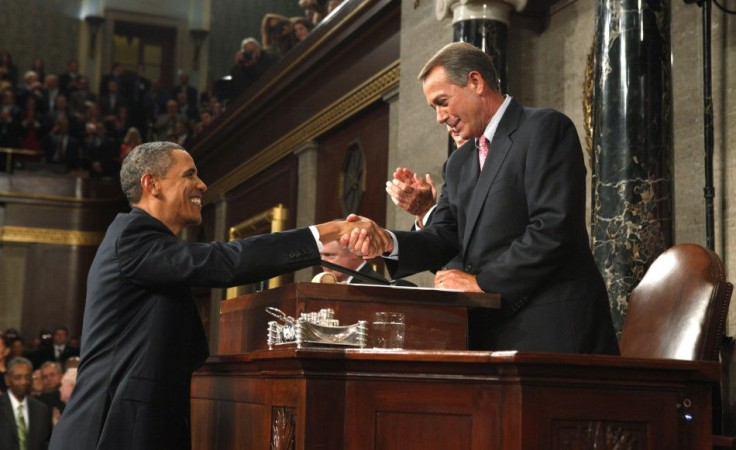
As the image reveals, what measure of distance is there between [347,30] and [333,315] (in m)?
6.02

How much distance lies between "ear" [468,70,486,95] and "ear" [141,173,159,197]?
882 mm

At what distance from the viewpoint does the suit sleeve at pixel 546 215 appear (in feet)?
8.48

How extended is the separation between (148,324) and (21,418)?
480 cm

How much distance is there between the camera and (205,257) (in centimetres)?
265

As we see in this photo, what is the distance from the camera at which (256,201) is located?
10.9m

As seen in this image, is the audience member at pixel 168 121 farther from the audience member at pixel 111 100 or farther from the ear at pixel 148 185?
the ear at pixel 148 185

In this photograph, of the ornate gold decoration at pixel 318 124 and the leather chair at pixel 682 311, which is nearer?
the leather chair at pixel 682 311

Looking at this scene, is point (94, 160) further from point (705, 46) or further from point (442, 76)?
point (442, 76)

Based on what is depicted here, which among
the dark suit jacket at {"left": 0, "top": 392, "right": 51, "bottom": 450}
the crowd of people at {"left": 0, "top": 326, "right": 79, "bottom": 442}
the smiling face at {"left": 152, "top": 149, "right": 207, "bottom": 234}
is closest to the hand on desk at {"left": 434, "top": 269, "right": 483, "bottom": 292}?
the smiling face at {"left": 152, "top": 149, "right": 207, "bottom": 234}

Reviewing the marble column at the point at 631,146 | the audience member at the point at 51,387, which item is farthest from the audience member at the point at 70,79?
the marble column at the point at 631,146

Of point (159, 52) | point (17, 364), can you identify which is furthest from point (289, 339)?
point (159, 52)

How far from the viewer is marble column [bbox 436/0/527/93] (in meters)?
5.83

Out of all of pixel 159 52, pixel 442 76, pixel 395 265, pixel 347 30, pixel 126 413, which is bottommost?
pixel 126 413

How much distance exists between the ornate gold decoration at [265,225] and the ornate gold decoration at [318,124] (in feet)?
1.57
